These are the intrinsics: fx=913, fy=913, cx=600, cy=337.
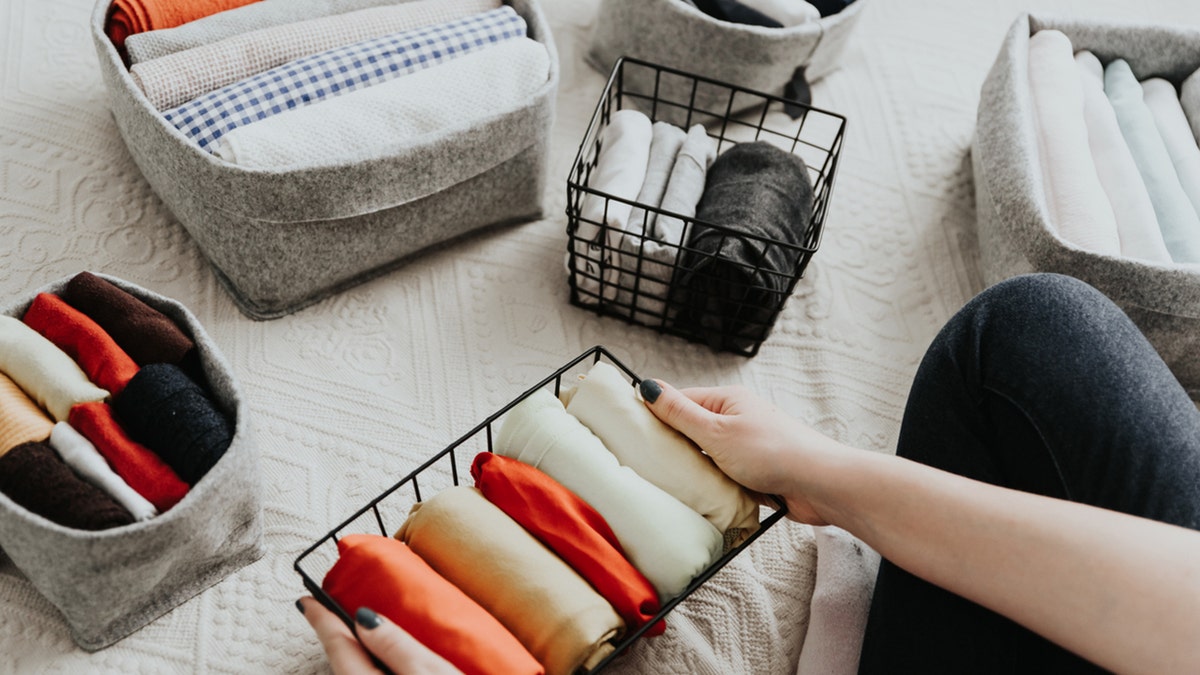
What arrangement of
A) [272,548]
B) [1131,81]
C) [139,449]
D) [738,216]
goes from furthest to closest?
1. [1131,81]
2. [738,216]
3. [272,548]
4. [139,449]

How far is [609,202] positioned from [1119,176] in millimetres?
611

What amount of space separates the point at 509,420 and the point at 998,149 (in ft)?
2.39

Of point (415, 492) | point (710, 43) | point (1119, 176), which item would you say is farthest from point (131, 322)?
point (1119, 176)

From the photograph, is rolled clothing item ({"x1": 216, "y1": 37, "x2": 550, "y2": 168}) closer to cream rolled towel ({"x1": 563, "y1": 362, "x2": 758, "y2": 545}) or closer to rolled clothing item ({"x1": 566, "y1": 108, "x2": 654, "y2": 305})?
rolled clothing item ({"x1": 566, "y1": 108, "x2": 654, "y2": 305})

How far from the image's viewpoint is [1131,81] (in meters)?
1.23

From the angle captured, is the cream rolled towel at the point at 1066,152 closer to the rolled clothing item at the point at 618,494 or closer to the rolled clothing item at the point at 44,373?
the rolled clothing item at the point at 618,494

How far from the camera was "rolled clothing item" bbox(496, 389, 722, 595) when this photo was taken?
2.28 ft

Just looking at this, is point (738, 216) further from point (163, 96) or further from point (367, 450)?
point (163, 96)

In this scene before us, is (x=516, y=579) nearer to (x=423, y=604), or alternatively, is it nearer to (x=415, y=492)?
(x=423, y=604)

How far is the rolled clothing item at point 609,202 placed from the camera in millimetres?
975

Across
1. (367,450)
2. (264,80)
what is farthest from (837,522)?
(264,80)

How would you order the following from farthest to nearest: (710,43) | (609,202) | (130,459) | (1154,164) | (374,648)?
(710,43) < (1154,164) < (609,202) < (130,459) < (374,648)

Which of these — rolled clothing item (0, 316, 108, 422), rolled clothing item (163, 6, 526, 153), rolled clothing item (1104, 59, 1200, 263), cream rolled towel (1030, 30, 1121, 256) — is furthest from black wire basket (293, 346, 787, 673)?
rolled clothing item (1104, 59, 1200, 263)

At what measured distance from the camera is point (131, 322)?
78cm
